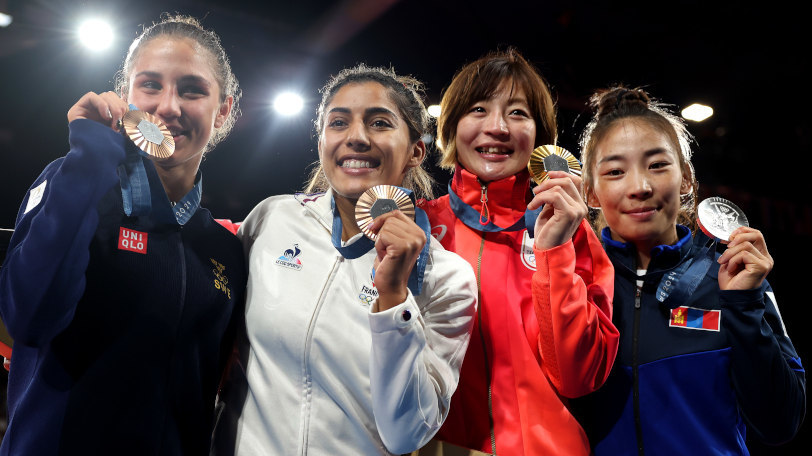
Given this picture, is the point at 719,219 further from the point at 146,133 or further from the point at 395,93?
the point at 146,133

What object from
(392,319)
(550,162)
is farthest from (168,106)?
(550,162)

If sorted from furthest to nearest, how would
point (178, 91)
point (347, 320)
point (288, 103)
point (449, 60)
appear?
point (288, 103) → point (449, 60) → point (178, 91) → point (347, 320)

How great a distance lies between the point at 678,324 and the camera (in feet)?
6.91

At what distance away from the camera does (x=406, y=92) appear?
2209mm

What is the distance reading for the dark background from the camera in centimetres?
506

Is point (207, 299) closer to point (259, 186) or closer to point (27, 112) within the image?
point (27, 112)

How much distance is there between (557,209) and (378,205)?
59 cm

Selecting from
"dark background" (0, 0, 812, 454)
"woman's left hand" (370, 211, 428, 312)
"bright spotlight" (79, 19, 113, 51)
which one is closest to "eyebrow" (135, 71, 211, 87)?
"woman's left hand" (370, 211, 428, 312)

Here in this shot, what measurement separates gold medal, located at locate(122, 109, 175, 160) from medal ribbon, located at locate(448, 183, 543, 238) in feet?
3.53

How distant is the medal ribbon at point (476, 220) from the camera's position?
6.59ft

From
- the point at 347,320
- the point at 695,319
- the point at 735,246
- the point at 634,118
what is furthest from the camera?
the point at 634,118

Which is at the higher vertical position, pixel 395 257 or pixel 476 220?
pixel 476 220

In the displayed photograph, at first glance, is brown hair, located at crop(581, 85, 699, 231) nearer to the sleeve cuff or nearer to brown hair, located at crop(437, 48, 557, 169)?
brown hair, located at crop(437, 48, 557, 169)

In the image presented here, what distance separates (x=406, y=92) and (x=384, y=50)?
378 centimetres
